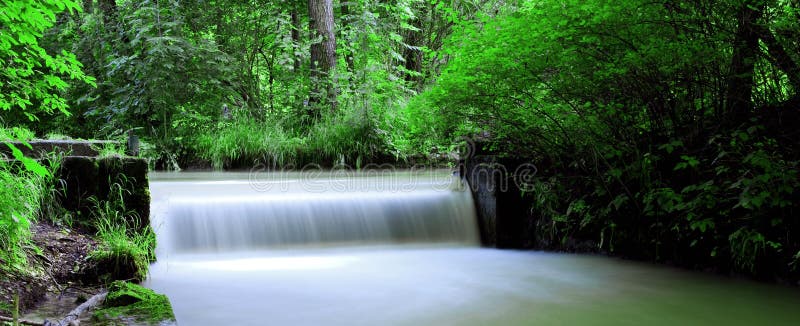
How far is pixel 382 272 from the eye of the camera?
5.28 metres

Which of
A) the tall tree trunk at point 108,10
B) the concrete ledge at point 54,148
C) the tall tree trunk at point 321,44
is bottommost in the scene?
the concrete ledge at point 54,148

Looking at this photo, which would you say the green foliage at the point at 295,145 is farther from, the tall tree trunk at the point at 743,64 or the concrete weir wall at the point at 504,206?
the tall tree trunk at the point at 743,64

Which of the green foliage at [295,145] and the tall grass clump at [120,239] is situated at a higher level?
the green foliage at [295,145]

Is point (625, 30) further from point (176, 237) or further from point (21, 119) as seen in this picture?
point (21, 119)

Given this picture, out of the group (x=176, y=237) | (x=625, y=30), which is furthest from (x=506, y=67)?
(x=176, y=237)

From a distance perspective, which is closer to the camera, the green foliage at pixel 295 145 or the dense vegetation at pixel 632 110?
the dense vegetation at pixel 632 110

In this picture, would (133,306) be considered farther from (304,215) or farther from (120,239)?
(304,215)

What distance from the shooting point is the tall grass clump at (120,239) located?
439cm

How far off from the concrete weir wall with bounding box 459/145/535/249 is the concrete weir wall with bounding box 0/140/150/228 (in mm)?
3424

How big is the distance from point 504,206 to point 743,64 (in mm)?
2735

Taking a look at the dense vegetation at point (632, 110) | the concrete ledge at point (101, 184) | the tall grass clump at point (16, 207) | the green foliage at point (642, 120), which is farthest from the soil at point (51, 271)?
the green foliage at point (642, 120)

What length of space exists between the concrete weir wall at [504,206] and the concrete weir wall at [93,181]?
3424 mm

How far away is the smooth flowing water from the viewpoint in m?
4.02

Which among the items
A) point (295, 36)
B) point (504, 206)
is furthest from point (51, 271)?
point (295, 36)
